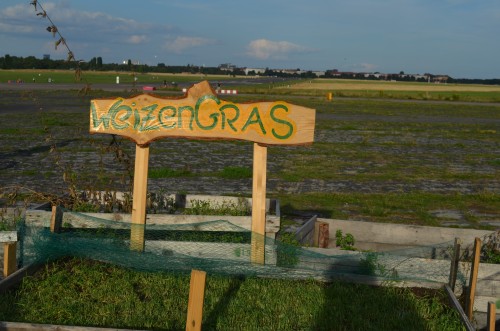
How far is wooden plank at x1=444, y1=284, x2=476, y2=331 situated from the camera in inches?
228

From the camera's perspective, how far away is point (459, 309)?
243 inches

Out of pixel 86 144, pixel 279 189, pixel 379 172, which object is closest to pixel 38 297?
pixel 279 189

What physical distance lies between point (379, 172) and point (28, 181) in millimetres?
9915

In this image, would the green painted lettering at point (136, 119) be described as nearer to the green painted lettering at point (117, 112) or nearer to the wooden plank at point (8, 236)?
the green painted lettering at point (117, 112)

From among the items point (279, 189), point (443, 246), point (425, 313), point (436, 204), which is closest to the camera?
point (425, 313)

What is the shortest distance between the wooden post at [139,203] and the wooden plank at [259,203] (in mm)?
1341

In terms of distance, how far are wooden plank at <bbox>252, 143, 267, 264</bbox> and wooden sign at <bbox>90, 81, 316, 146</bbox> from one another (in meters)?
0.23

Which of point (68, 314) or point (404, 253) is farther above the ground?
point (404, 253)

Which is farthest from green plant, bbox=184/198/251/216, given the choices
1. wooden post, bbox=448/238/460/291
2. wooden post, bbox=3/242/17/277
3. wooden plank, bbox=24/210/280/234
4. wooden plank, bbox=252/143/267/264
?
wooden post, bbox=448/238/460/291

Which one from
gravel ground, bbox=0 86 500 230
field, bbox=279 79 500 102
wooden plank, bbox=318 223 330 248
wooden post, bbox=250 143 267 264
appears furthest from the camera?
field, bbox=279 79 500 102

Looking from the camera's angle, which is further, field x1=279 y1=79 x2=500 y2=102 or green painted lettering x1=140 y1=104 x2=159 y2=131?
field x1=279 y1=79 x2=500 y2=102

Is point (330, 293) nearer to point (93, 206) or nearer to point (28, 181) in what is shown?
Result: point (93, 206)

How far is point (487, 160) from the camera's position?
2309 cm

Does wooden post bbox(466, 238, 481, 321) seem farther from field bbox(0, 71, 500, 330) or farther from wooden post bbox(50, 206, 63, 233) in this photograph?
wooden post bbox(50, 206, 63, 233)
